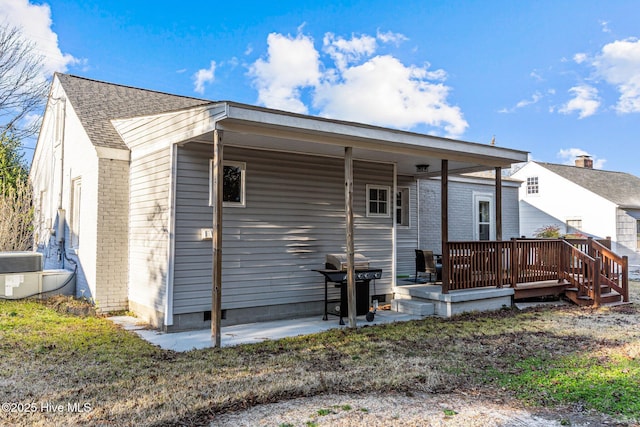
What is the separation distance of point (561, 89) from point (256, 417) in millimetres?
29181

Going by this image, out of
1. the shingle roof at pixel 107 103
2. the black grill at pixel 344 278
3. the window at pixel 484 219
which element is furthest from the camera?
the window at pixel 484 219

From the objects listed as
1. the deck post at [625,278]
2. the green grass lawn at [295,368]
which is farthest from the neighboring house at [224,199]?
the deck post at [625,278]

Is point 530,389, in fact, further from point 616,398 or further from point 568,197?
point 568,197

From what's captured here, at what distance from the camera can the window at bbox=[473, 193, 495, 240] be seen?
13.2 m

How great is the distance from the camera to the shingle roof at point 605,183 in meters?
19.5

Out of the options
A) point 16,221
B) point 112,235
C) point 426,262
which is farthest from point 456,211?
point 16,221

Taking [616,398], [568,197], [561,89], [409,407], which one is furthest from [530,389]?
[561,89]

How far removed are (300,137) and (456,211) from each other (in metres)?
7.70

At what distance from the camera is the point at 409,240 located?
1143cm

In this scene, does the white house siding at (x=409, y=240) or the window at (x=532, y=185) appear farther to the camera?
the window at (x=532, y=185)

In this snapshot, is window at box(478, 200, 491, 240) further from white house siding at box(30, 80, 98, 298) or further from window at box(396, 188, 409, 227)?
white house siding at box(30, 80, 98, 298)

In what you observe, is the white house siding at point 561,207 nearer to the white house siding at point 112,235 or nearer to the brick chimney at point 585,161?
the brick chimney at point 585,161

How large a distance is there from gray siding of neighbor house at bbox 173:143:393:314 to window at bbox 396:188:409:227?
247cm

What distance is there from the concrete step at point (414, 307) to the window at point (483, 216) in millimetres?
5768
